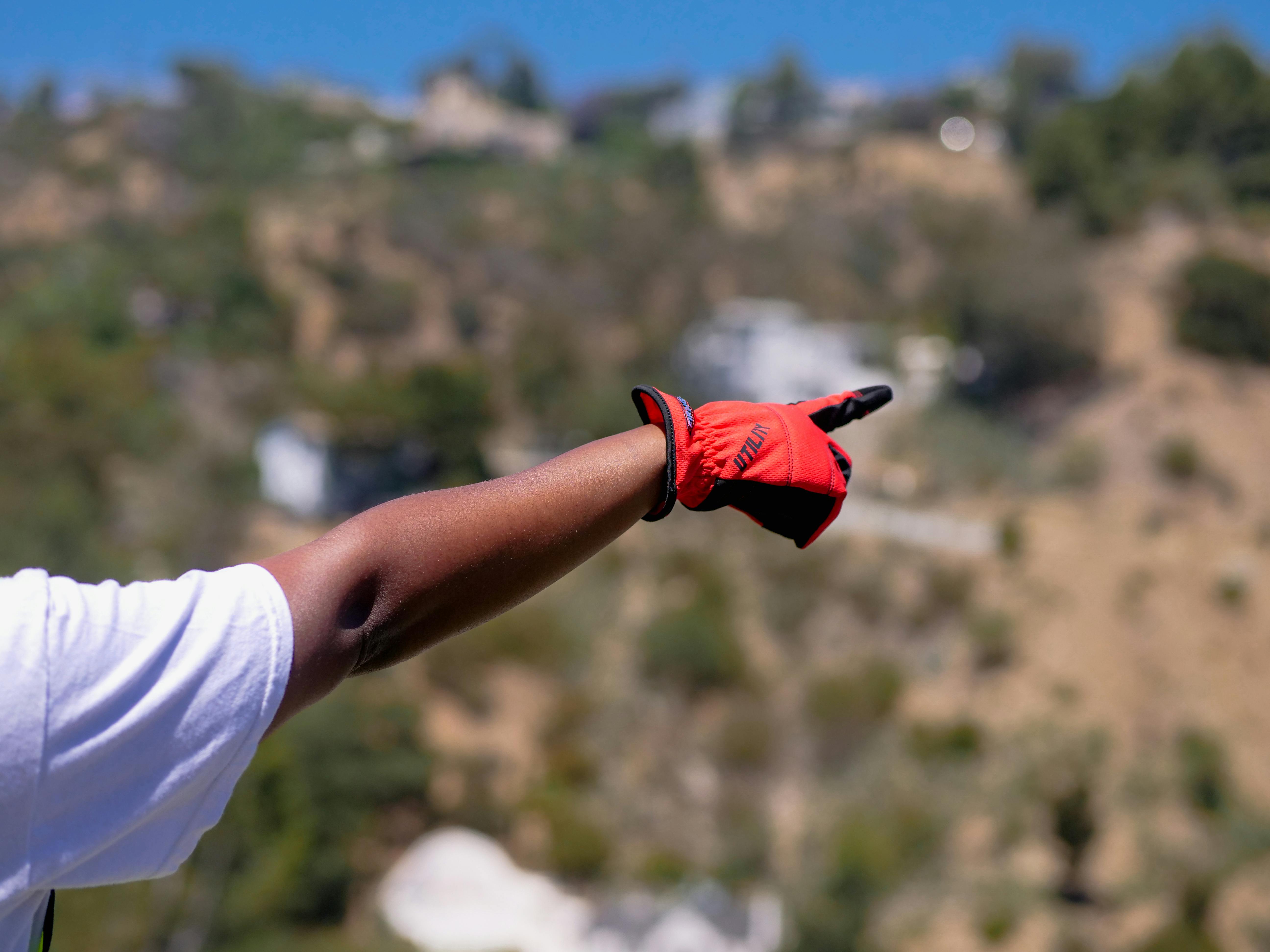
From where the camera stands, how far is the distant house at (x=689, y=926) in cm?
1080

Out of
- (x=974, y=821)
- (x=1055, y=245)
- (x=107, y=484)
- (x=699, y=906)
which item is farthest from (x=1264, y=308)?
(x=107, y=484)

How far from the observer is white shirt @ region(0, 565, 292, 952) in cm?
80

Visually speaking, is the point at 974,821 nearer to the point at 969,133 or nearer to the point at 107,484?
the point at 107,484

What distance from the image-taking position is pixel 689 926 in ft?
35.9

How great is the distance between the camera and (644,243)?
27438 mm

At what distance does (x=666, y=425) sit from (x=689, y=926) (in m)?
10.7

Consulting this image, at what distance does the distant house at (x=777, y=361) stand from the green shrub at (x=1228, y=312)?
7.06m

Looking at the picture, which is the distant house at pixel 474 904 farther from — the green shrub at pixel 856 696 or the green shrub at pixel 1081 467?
the green shrub at pixel 1081 467

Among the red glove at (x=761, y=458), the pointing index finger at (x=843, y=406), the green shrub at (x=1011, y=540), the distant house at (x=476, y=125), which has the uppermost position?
the distant house at (x=476, y=125)

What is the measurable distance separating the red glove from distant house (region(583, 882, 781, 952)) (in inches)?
405

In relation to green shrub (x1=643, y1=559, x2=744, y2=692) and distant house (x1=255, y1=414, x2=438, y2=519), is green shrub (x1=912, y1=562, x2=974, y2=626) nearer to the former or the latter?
green shrub (x1=643, y1=559, x2=744, y2=692)

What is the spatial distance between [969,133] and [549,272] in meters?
17.0

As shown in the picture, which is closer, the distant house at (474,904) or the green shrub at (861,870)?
the green shrub at (861,870)

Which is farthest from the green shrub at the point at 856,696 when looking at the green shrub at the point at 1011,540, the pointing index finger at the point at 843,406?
the pointing index finger at the point at 843,406
